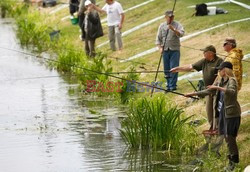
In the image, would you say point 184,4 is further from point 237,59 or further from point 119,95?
point 237,59

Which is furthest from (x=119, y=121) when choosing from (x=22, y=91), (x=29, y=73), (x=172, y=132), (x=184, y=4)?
(x=184, y=4)

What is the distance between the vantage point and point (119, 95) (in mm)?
20312

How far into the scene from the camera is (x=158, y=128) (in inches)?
603

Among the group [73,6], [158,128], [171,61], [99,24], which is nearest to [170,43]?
[171,61]

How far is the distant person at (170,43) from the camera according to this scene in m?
19.4

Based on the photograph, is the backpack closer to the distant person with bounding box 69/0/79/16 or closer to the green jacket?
the distant person with bounding box 69/0/79/16

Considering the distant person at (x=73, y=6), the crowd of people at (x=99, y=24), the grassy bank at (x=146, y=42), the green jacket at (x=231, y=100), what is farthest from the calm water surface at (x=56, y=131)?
the distant person at (x=73, y=6)

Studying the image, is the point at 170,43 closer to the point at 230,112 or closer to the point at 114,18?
the point at 114,18

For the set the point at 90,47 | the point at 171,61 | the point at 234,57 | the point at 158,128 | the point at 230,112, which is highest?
the point at 234,57

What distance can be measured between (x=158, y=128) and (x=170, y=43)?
4612 millimetres

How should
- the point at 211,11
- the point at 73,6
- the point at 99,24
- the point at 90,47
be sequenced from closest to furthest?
the point at 90,47 < the point at 99,24 < the point at 211,11 < the point at 73,6

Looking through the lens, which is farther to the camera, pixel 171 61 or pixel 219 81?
pixel 171 61

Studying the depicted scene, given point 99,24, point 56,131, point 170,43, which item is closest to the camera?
point 56,131

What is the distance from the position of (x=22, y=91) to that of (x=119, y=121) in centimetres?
495
